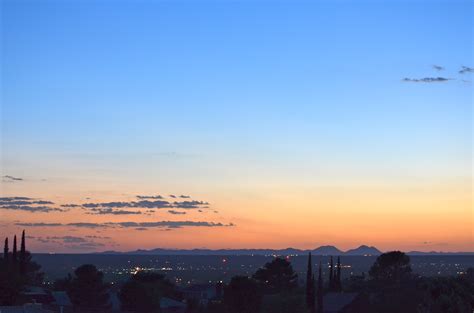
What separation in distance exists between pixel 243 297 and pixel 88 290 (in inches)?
898

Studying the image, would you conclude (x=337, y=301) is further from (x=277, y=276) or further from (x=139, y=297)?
(x=139, y=297)

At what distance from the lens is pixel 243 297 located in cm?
7994

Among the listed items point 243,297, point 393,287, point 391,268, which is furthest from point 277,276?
point 243,297

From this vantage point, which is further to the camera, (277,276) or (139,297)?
(277,276)

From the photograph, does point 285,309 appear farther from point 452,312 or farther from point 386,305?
point 452,312

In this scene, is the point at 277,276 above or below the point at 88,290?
above

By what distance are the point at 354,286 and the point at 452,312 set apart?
53.5 metres

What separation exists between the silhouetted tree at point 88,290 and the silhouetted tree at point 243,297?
18661 millimetres

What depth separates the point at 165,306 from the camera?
301ft

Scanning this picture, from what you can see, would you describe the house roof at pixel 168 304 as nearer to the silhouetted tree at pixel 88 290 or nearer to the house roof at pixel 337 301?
the silhouetted tree at pixel 88 290

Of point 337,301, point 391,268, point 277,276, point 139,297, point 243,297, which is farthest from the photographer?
point 391,268

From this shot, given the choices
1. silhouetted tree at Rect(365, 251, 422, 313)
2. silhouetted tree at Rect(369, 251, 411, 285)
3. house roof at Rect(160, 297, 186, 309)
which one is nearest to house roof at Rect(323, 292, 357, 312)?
silhouetted tree at Rect(365, 251, 422, 313)

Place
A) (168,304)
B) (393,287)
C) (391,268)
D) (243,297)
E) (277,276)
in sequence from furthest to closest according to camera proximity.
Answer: (391,268) → (277,276) → (168,304) → (393,287) → (243,297)

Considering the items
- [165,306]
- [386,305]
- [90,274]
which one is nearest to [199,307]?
[165,306]
